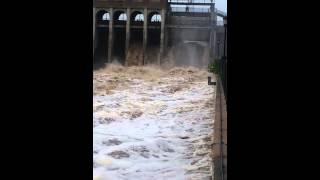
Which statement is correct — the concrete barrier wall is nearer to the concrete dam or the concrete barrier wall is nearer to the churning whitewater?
the concrete dam

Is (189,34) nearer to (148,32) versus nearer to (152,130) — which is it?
(148,32)

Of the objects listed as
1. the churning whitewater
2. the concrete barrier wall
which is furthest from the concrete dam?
the churning whitewater

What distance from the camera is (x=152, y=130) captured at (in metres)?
11.5

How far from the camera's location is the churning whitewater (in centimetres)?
775

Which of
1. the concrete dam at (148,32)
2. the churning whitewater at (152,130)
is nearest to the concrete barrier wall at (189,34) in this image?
the concrete dam at (148,32)

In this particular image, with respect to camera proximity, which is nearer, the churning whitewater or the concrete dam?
the churning whitewater

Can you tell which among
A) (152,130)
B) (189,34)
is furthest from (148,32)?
(152,130)

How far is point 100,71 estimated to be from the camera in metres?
26.7

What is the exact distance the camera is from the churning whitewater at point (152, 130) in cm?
775
